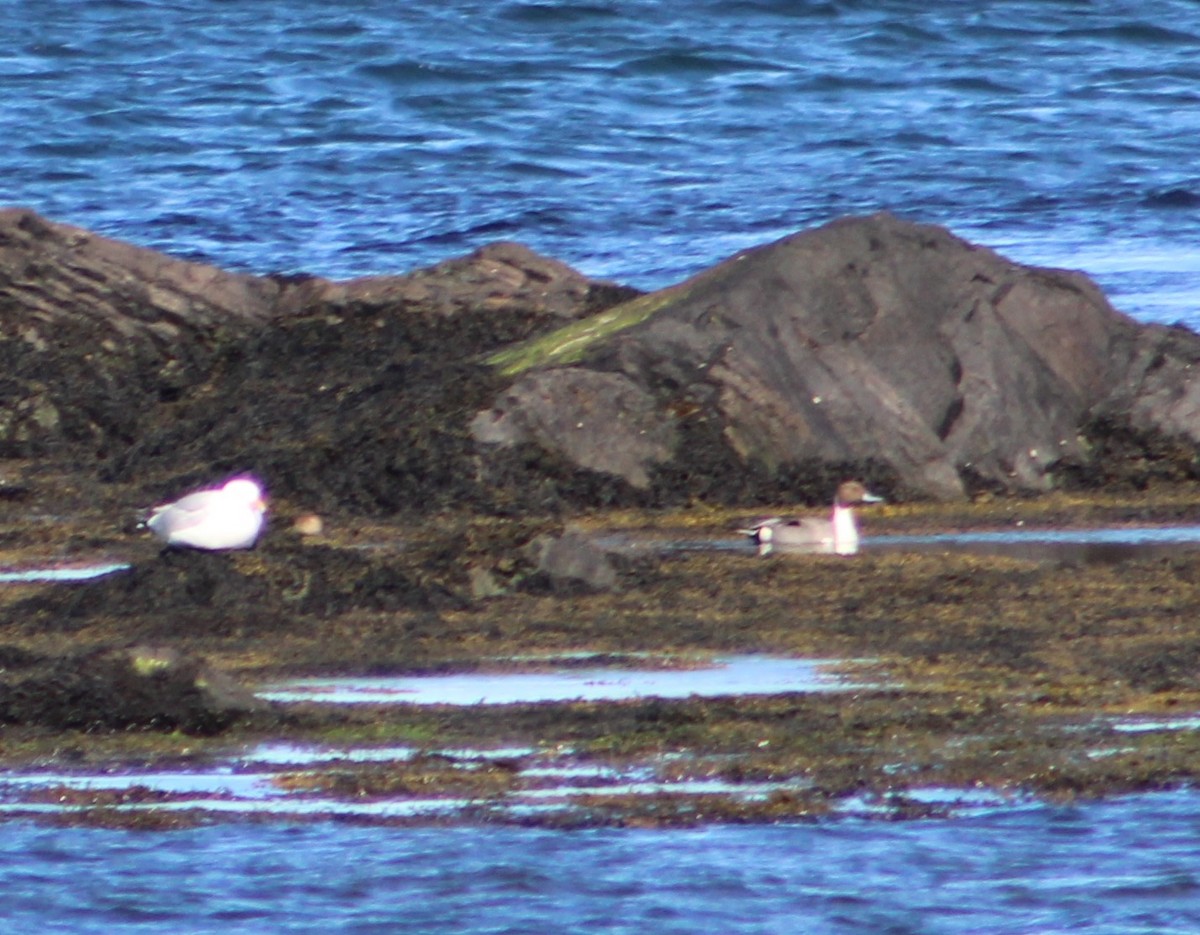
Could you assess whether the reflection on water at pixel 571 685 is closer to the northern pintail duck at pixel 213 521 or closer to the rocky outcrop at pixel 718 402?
the northern pintail duck at pixel 213 521

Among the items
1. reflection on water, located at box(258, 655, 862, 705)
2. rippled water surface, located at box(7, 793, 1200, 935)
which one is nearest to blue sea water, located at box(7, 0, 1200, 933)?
rippled water surface, located at box(7, 793, 1200, 935)

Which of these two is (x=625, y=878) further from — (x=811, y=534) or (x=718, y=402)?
(x=718, y=402)

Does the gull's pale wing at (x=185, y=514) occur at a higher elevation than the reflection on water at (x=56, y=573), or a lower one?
higher

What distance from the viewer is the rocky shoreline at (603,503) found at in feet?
24.0

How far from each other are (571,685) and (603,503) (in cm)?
410

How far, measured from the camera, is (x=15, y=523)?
11.6 m

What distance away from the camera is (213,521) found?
1010cm

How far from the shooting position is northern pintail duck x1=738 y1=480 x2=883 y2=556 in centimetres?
1034

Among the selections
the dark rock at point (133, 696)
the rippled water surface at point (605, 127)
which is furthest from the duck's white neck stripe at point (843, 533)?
the rippled water surface at point (605, 127)

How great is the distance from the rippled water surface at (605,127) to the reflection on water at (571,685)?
10.1 meters

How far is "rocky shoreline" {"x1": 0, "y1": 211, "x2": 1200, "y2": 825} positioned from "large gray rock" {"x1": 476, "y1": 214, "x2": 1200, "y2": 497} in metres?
0.02

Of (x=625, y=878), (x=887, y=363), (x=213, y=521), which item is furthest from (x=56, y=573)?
(x=625, y=878)

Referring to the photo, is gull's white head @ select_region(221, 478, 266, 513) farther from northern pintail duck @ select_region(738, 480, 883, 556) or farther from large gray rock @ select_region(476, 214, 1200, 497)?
large gray rock @ select_region(476, 214, 1200, 497)

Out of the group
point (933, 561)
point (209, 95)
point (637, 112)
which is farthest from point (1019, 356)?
point (209, 95)
